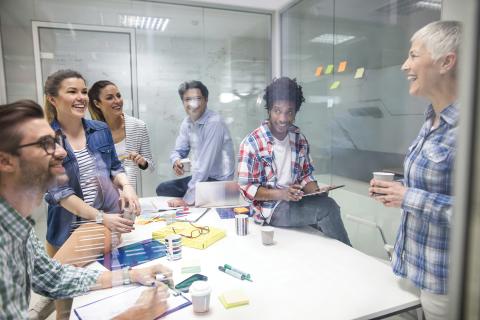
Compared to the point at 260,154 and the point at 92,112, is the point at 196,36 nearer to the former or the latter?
the point at 92,112

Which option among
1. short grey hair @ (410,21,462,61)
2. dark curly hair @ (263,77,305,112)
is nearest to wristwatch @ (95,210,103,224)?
dark curly hair @ (263,77,305,112)

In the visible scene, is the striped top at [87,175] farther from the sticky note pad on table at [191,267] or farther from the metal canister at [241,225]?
the metal canister at [241,225]

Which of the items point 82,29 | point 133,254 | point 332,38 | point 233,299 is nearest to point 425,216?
point 233,299

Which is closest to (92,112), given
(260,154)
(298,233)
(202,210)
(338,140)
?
(202,210)

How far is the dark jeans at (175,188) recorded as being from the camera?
258 cm

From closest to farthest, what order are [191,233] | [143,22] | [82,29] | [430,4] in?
[430,4] → [191,233] → [82,29] → [143,22]

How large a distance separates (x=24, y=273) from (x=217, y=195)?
57.6 inches

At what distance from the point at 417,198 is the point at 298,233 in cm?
81

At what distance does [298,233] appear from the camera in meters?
1.76

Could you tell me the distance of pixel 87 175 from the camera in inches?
63.7

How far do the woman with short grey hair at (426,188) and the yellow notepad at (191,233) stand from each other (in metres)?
0.82

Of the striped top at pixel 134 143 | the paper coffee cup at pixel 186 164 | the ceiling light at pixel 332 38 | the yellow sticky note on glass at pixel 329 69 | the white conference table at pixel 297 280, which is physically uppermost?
the ceiling light at pixel 332 38

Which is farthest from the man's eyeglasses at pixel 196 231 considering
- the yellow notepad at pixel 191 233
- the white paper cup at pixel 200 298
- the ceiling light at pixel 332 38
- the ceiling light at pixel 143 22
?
the ceiling light at pixel 143 22

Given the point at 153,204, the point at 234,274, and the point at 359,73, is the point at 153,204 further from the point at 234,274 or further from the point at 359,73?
the point at 359,73
